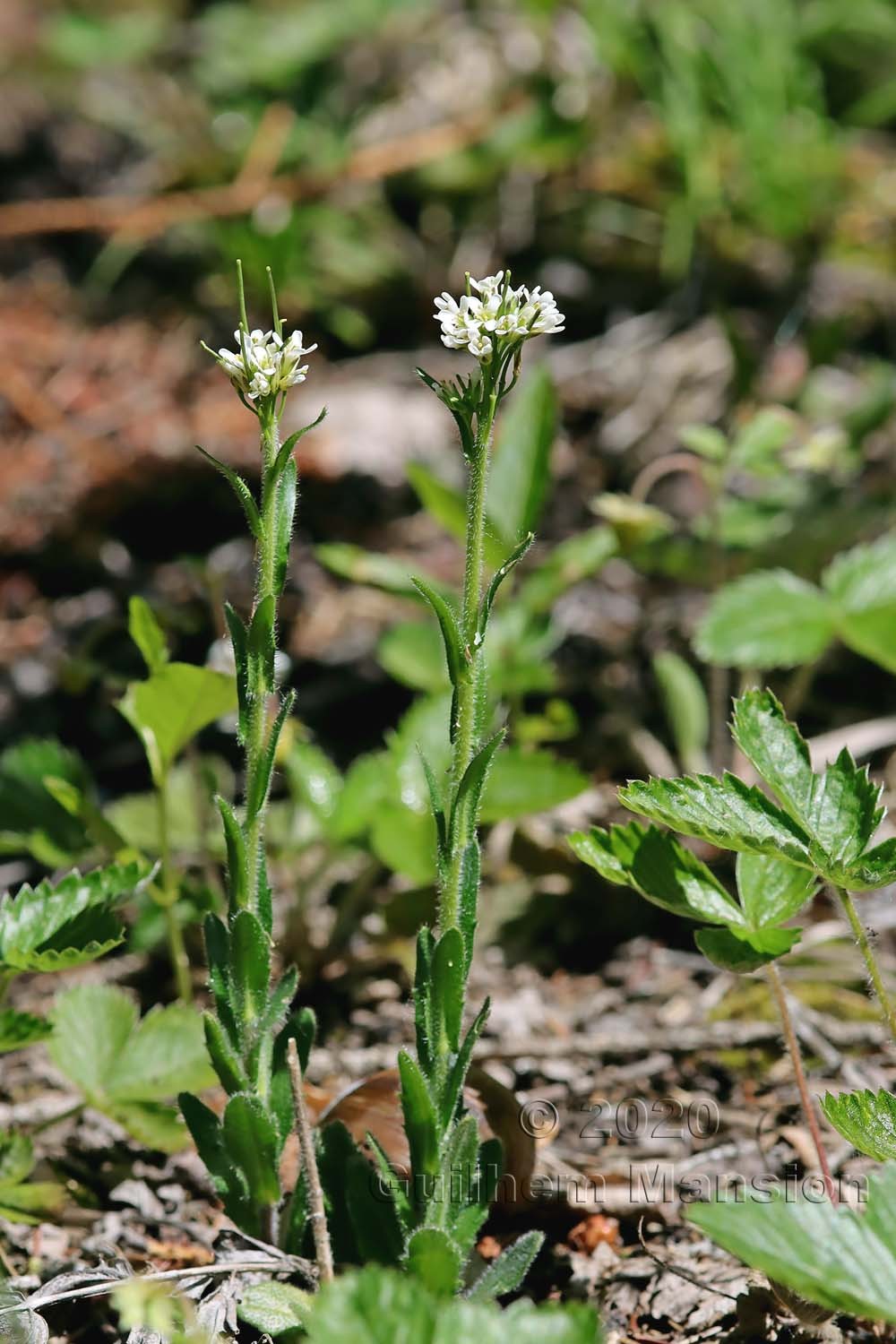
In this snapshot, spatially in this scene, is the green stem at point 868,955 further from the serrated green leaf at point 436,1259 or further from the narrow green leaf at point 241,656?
the narrow green leaf at point 241,656

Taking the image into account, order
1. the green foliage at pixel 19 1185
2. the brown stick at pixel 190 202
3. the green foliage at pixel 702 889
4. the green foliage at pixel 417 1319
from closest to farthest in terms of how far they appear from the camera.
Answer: the green foliage at pixel 417 1319 → the green foliage at pixel 702 889 → the green foliage at pixel 19 1185 → the brown stick at pixel 190 202

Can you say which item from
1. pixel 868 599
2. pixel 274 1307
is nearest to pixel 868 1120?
pixel 274 1307

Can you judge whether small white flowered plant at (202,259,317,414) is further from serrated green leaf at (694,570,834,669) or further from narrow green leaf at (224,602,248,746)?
serrated green leaf at (694,570,834,669)

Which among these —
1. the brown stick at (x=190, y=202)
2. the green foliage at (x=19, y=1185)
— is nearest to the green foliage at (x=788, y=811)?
the green foliage at (x=19, y=1185)

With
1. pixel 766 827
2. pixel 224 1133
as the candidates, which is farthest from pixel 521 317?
pixel 224 1133

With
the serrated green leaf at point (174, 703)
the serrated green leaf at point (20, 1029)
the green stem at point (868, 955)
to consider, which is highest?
the serrated green leaf at point (174, 703)

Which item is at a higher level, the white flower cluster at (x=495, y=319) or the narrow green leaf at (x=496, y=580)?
the white flower cluster at (x=495, y=319)
